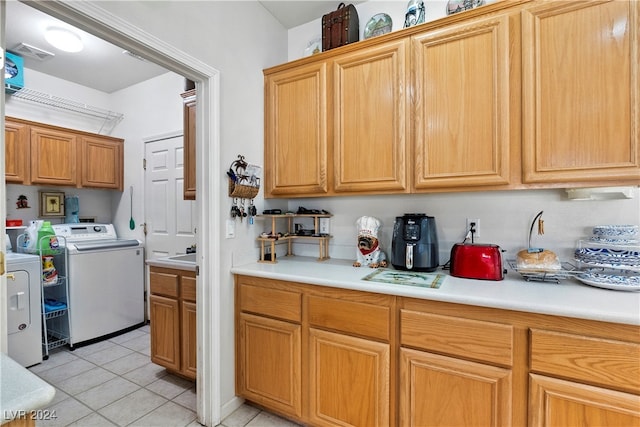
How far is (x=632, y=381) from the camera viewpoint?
38.9 inches

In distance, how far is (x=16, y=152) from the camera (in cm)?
273

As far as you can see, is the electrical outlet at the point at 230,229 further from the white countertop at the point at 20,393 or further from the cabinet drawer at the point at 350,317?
the white countertop at the point at 20,393

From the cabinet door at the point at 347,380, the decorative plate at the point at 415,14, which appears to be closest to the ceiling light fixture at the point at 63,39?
the decorative plate at the point at 415,14

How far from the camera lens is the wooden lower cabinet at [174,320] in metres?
2.01

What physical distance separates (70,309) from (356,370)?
2803mm

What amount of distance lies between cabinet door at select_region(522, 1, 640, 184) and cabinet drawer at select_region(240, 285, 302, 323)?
136cm

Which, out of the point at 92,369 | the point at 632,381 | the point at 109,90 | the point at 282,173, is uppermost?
the point at 109,90

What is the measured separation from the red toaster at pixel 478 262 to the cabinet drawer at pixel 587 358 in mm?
398

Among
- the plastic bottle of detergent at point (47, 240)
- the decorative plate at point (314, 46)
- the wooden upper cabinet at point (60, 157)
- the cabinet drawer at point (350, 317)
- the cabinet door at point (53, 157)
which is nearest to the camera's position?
the cabinet drawer at point (350, 317)

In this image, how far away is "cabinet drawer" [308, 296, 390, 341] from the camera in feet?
4.63

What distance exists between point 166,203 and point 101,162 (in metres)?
0.97

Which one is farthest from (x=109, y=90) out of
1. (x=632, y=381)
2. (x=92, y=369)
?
(x=632, y=381)

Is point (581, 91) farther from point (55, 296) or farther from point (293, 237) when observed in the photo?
→ point (55, 296)

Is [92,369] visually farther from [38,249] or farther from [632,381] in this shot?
[632,381]
